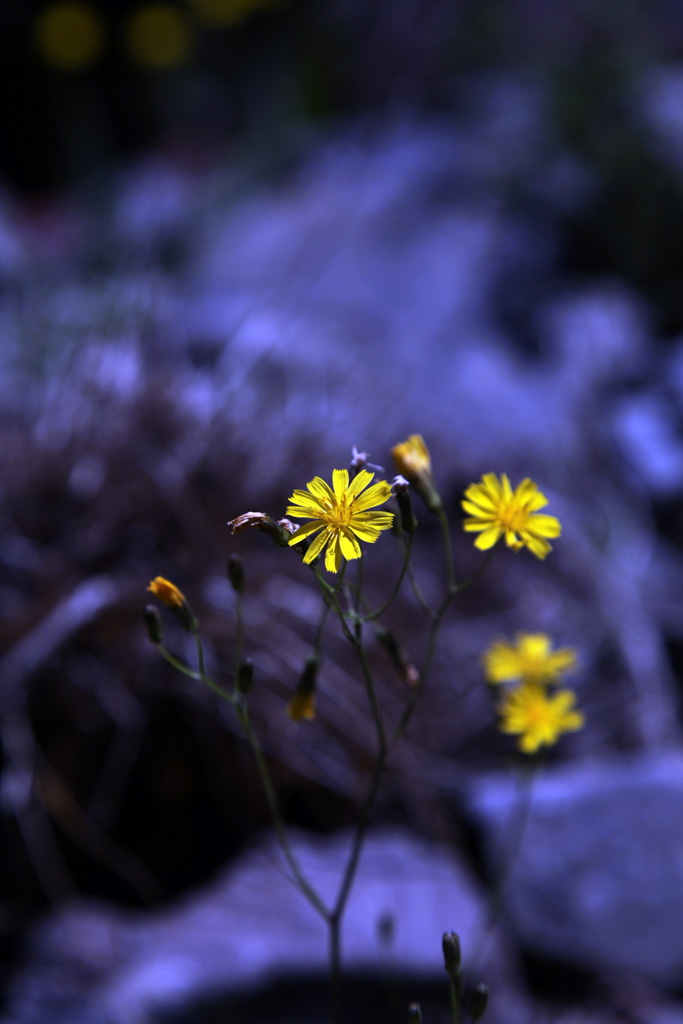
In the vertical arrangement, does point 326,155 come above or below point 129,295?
above

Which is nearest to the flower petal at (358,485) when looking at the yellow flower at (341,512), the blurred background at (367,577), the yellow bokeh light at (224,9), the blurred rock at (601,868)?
the yellow flower at (341,512)

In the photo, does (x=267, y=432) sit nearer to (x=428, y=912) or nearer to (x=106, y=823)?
(x=106, y=823)

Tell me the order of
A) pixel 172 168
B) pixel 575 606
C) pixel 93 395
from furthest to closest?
pixel 172 168 → pixel 575 606 → pixel 93 395

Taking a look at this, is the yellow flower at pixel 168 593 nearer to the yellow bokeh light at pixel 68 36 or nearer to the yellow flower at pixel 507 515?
the yellow flower at pixel 507 515

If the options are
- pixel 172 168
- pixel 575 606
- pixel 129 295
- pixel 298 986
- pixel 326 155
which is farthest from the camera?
pixel 172 168

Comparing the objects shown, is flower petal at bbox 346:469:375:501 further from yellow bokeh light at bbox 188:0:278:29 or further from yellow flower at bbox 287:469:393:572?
yellow bokeh light at bbox 188:0:278:29

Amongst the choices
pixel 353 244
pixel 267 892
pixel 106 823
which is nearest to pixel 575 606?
pixel 267 892

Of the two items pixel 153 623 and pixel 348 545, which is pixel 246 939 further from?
pixel 348 545
